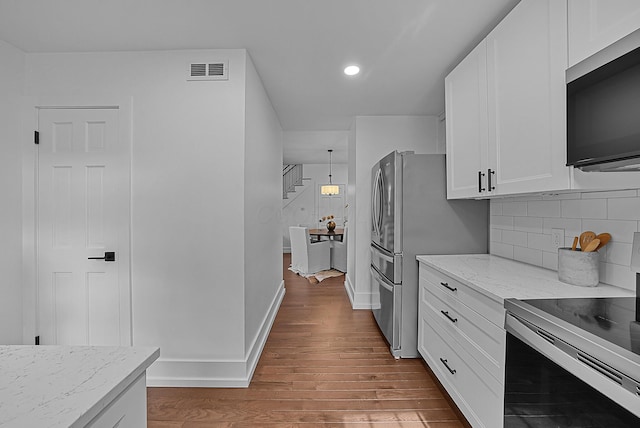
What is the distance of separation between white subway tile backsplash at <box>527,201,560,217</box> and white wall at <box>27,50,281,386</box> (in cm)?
209

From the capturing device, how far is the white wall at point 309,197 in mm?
9688

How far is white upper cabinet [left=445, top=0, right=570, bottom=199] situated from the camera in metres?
1.49

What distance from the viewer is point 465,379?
1841mm

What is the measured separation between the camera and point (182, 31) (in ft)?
7.10

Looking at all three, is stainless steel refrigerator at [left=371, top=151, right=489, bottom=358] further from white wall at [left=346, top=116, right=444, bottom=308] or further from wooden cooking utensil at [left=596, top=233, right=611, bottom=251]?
white wall at [left=346, top=116, right=444, bottom=308]

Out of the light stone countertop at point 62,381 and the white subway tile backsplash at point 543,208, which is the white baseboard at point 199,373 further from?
the white subway tile backsplash at point 543,208

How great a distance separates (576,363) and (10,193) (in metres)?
3.45

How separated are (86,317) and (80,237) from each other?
62 centimetres

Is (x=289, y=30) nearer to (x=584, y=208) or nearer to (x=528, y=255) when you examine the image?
(x=584, y=208)

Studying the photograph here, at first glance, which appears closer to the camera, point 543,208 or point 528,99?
point 528,99

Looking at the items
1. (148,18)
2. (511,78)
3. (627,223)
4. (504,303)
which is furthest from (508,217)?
(148,18)

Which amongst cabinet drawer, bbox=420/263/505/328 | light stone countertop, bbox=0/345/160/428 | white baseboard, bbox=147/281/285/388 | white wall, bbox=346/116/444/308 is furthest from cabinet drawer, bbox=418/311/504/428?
white wall, bbox=346/116/444/308

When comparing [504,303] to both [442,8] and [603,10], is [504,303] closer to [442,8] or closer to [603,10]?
[603,10]

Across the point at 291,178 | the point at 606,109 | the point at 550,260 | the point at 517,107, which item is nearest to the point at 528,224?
the point at 550,260
